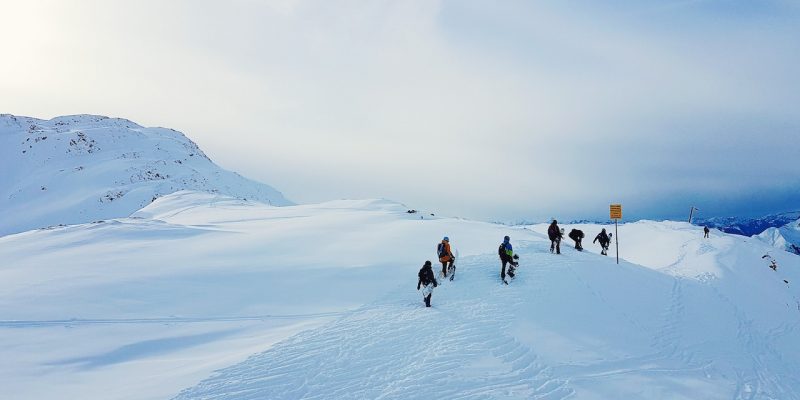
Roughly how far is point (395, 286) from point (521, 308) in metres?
5.31

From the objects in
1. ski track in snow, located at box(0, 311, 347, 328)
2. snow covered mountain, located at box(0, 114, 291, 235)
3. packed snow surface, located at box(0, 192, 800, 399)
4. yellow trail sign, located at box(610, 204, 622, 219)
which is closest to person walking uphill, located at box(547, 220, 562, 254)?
packed snow surface, located at box(0, 192, 800, 399)

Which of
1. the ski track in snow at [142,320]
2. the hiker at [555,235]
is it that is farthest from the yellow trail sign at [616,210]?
the ski track in snow at [142,320]

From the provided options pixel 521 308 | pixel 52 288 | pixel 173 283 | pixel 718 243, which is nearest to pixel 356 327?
pixel 521 308

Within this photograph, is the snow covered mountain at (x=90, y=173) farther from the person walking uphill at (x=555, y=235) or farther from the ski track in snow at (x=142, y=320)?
the person walking uphill at (x=555, y=235)

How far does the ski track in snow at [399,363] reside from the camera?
28.2 ft

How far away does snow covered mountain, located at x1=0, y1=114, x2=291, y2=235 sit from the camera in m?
70.4

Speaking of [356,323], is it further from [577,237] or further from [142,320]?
[577,237]

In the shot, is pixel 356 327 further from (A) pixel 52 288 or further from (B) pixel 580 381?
(A) pixel 52 288

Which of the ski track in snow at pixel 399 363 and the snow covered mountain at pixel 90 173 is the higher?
the snow covered mountain at pixel 90 173

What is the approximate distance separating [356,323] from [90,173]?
96946mm

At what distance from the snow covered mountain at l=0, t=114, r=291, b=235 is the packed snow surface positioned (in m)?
57.4

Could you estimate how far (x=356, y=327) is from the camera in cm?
1272

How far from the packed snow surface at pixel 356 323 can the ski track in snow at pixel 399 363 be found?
0.18ft

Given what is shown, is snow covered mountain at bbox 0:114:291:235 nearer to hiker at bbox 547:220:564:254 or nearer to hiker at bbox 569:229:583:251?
hiker at bbox 547:220:564:254
